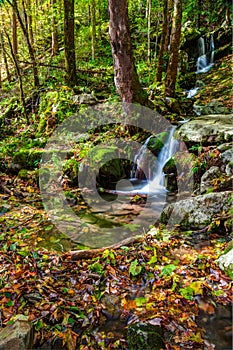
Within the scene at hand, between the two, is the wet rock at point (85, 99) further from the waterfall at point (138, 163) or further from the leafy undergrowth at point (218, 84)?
the leafy undergrowth at point (218, 84)

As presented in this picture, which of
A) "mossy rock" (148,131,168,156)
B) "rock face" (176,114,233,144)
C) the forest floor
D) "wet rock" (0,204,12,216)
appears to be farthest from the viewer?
"mossy rock" (148,131,168,156)

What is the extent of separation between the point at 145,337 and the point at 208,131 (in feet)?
17.6

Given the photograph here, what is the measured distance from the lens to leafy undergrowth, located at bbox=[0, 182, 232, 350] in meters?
2.80

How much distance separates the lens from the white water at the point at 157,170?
7205 millimetres

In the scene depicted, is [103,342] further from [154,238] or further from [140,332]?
[154,238]

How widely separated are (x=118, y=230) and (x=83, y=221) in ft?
2.92

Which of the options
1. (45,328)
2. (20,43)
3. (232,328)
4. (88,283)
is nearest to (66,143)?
(88,283)

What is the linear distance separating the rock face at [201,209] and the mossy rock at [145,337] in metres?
2.31

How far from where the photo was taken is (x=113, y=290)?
344 centimetres

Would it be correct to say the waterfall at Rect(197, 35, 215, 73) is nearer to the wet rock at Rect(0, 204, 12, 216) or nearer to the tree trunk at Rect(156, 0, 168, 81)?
the tree trunk at Rect(156, 0, 168, 81)

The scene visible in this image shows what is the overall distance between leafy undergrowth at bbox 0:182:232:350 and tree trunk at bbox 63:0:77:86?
808 centimetres

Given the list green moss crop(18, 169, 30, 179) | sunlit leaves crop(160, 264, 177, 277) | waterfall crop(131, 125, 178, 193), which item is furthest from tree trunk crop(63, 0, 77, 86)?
sunlit leaves crop(160, 264, 177, 277)

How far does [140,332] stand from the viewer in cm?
267

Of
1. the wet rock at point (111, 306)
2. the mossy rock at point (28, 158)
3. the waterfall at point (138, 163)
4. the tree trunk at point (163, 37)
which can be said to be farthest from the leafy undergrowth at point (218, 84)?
the wet rock at point (111, 306)
